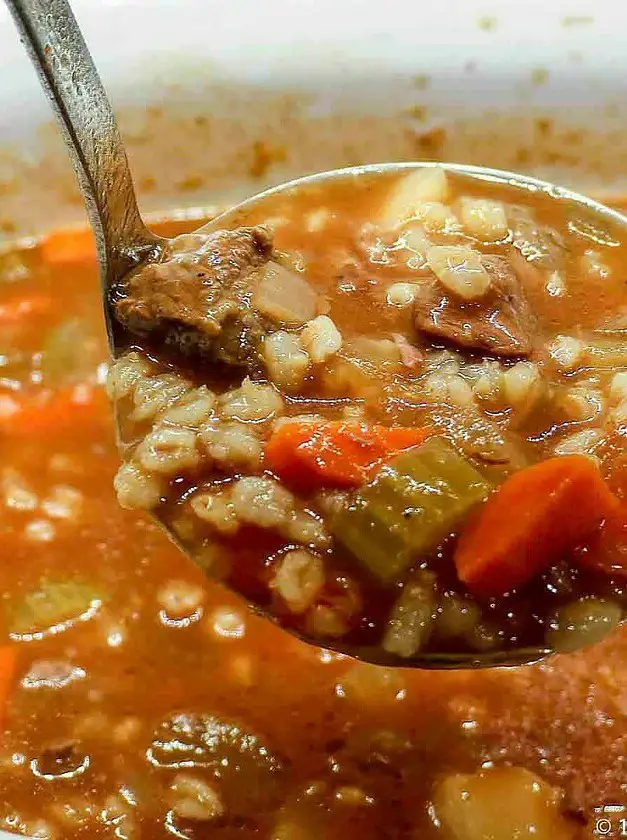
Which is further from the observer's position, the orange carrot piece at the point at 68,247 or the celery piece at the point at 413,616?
the orange carrot piece at the point at 68,247

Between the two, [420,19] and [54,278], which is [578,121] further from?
[54,278]

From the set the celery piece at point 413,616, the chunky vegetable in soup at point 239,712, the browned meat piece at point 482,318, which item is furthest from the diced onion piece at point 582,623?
the browned meat piece at point 482,318

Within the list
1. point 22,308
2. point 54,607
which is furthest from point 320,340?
point 22,308

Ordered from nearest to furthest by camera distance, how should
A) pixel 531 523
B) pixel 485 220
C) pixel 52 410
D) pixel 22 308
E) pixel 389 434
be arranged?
pixel 531 523 → pixel 389 434 → pixel 485 220 → pixel 52 410 → pixel 22 308

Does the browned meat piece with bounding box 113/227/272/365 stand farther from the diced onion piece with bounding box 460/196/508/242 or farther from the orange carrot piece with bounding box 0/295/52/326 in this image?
the orange carrot piece with bounding box 0/295/52/326

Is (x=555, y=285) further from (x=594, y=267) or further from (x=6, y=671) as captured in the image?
(x=6, y=671)

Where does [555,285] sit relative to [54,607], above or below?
above

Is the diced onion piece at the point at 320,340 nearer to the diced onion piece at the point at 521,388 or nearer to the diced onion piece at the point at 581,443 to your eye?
the diced onion piece at the point at 521,388
